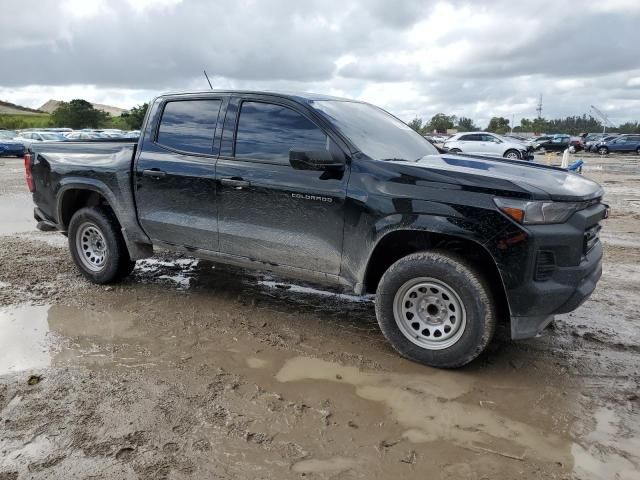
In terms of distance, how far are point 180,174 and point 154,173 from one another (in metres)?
0.33

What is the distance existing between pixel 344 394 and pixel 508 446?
1044 millimetres

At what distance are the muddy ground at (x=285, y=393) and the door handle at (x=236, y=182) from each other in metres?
1.20

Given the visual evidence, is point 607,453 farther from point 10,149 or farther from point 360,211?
point 10,149

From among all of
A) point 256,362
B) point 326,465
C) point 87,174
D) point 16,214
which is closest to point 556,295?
point 326,465

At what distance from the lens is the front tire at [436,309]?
11.9 ft

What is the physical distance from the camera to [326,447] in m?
2.94

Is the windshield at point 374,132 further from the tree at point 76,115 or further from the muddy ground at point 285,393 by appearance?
the tree at point 76,115

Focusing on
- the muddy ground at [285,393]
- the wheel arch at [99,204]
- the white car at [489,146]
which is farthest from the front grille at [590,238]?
the white car at [489,146]

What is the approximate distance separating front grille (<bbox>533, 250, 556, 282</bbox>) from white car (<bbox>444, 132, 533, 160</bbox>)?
20472 millimetres

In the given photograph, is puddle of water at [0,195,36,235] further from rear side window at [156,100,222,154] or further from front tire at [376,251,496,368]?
front tire at [376,251,496,368]

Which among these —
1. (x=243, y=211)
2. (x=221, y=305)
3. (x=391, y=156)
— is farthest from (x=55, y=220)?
(x=391, y=156)

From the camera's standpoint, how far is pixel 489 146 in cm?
2433

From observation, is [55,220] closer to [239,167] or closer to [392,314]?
[239,167]

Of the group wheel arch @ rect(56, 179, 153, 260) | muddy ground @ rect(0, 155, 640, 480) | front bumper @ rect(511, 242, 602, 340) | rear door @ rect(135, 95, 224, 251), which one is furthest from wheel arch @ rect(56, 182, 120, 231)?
front bumper @ rect(511, 242, 602, 340)
